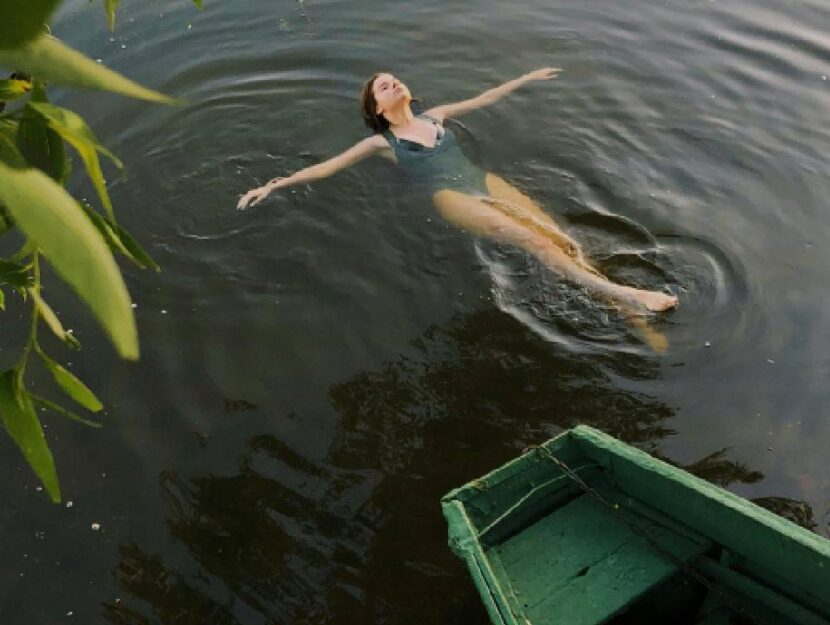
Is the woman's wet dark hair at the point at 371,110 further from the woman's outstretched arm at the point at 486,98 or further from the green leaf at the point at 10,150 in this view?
the green leaf at the point at 10,150

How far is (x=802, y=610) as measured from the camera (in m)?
2.97

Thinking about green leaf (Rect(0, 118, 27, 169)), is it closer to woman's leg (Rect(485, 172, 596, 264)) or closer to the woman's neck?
woman's leg (Rect(485, 172, 596, 264))

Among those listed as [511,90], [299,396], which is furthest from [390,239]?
[511,90]

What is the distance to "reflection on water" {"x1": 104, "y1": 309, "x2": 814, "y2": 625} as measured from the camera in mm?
3668

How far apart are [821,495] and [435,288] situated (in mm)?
2447

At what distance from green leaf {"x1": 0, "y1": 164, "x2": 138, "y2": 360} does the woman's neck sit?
5.28 meters

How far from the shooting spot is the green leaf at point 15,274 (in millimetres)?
1185

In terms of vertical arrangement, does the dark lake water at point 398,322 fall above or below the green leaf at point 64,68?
below

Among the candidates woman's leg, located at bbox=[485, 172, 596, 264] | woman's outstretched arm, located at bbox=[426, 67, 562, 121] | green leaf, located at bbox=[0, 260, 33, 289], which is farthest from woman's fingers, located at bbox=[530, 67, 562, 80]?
green leaf, located at bbox=[0, 260, 33, 289]

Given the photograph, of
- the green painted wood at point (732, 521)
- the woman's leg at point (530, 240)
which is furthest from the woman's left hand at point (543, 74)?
the green painted wood at point (732, 521)

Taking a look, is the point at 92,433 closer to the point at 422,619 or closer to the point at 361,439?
the point at 361,439

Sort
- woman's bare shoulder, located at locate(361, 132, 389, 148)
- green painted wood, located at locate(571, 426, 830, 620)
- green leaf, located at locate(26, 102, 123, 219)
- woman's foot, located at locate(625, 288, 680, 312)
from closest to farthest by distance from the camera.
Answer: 1. green leaf, located at locate(26, 102, 123, 219)
2. green painted wood, located at locate(571, 426, 830, 620)
3. woman's foot, located at locate(625, 288, 680, 312)
4. woman's bare shoulder, located at locate(361, 132, 389, 148)

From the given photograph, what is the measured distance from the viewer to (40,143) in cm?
90

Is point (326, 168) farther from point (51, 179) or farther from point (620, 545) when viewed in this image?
point (51, 179)
